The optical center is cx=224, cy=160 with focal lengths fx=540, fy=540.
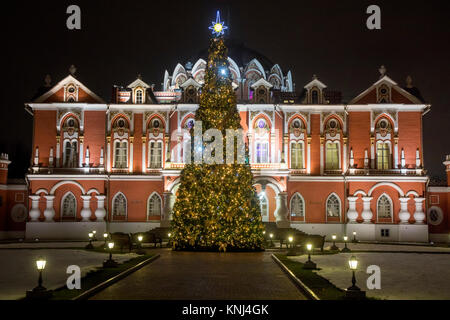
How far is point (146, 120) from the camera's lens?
41.8 metres

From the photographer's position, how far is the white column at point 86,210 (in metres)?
39.5

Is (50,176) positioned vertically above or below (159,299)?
above

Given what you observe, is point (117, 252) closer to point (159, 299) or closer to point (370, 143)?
point (159, 299)

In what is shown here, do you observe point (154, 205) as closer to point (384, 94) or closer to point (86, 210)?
point (86, 210)

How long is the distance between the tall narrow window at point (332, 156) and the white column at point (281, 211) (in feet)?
16.6

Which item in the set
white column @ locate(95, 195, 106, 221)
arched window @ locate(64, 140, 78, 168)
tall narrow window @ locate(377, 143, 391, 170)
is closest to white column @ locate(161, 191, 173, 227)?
white column @ locate(95, 195, 106, 221)

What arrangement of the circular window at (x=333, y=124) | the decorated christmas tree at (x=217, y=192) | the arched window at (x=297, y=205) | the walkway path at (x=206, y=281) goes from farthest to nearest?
the circular window at (x=333, y=124), the arched window at (x=297, y=205), the decorated christmas tree at (x=217, y=192), the walkway path at (x=206, y=281)

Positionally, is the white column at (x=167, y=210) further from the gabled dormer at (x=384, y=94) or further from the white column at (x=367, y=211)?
the gabled dormer at (x=384, y=94)

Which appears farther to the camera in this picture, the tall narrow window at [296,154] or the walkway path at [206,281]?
the tall narrow window at [296,154]

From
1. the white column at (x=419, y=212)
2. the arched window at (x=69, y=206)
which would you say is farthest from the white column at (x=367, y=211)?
the arched window at (x=69, y=206)

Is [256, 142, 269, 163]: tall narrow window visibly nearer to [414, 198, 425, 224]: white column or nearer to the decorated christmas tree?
[414, 198, 425, 224]: white column

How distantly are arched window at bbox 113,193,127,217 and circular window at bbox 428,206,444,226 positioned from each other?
22986 mm
